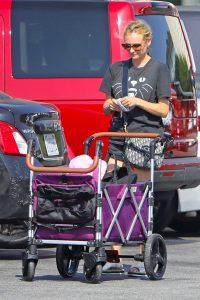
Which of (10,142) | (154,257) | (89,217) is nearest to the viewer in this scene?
(89,217)

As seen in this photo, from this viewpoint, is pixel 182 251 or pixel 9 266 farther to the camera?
pixel 182 251

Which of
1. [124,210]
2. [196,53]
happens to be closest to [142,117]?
[124,210]

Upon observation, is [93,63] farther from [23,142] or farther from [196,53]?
[196,53]

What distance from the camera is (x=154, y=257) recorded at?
8961 millimetres

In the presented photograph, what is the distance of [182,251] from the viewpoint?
449 inches

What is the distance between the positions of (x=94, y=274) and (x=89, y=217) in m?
0.35

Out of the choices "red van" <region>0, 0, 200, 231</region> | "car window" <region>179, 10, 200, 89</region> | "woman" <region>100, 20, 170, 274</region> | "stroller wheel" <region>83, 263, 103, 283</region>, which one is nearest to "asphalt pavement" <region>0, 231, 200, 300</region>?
"stroller wheel" <region>83, 263, 103, 283</region>

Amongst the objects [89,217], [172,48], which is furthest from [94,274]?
[172,48]

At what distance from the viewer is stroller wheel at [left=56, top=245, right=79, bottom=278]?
901cm

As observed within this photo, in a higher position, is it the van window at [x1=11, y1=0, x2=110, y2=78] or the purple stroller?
the van window at [x1=11, y1=0, x2=110, y2=78]

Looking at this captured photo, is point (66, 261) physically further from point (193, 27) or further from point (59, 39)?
point (193, 27)

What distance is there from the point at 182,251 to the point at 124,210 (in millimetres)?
2542

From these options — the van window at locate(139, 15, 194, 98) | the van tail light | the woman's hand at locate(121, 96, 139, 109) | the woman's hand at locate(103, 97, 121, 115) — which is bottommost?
the van tail light

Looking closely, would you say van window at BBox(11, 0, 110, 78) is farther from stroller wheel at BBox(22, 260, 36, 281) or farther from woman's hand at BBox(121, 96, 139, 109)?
stroller wheel at BBox(22, 260, 36, 281)
